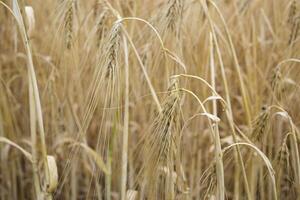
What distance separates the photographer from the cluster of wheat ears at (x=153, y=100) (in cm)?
90

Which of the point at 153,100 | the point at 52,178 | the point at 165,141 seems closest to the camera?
the point at 165,141

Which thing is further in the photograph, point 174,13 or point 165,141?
point 174,13

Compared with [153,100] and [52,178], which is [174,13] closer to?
[153,100]

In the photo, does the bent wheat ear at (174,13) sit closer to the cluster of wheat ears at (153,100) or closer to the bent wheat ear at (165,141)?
the cluster of wheat ears at (153,100)

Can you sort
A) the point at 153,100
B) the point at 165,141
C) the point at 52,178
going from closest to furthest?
the point at 165,141 → the point at 52,178 → the point at 153,100

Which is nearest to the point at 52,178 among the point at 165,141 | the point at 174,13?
the point at 165,141

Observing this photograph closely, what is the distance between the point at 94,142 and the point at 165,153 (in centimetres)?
82

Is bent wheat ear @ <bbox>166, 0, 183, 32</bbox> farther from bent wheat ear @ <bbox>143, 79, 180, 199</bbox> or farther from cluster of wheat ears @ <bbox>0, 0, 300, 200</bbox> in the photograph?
bent wheat ear @ <bbox>143, 79, 180, 199</bbox>

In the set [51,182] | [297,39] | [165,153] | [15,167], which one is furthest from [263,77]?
[15,167]

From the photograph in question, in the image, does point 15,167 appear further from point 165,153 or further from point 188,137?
point 165,153

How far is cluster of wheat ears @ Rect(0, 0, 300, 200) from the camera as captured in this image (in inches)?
35.4

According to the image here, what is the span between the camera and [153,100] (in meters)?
1.05

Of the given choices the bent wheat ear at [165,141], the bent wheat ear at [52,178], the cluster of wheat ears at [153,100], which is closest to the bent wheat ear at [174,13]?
the cluster of wheat ears at [153,100]

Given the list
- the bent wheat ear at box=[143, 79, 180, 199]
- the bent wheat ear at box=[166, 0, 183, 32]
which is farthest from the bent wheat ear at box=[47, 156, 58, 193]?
the bent wheat ear at box=[166, 0, 183, 32]
